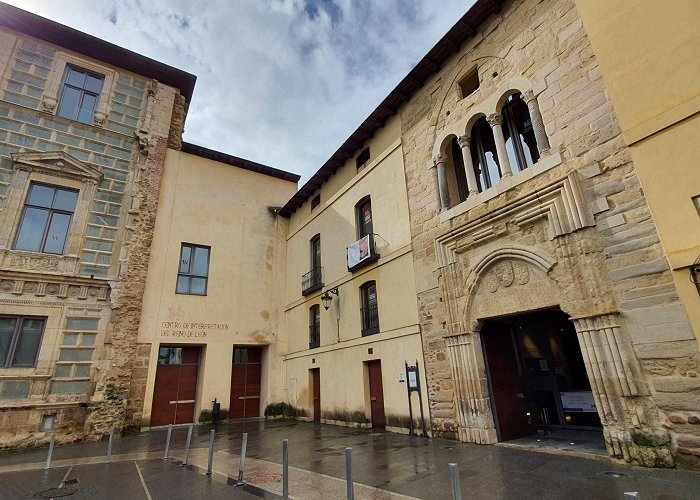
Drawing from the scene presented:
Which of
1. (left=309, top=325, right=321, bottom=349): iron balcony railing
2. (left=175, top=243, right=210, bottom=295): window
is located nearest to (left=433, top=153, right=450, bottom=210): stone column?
(left=309, top=325, right=321, bottom=349): iron balcony railing

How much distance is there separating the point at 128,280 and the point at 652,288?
54.4 feet

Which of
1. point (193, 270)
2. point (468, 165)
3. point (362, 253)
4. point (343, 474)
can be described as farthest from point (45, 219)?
point (468, 165)

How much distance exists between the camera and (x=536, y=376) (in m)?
10.4

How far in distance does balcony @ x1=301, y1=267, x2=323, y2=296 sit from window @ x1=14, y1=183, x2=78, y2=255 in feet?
31.7

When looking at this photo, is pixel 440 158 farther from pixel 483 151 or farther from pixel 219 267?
pixel 219 267

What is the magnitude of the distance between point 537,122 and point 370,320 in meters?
8.20

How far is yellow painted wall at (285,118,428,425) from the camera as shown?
11.3 metres

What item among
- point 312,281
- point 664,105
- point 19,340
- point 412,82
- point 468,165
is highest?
point 412,82

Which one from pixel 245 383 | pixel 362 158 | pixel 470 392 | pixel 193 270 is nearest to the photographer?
pixel 470 392

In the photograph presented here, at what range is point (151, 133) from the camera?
16.5 meters

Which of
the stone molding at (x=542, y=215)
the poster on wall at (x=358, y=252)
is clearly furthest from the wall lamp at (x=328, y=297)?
the stone molding at (x=542, y=215)

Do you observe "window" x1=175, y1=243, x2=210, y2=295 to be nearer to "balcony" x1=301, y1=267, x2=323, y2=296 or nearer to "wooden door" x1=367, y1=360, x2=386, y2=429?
"balcony" x1=301, y1=267, x2=323, y2=296

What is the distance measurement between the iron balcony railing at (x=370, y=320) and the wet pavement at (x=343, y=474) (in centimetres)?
349

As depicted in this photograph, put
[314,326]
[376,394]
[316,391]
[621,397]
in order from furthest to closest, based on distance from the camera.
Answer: [314,326]
[316,391]
[376,394]
[621,397]
